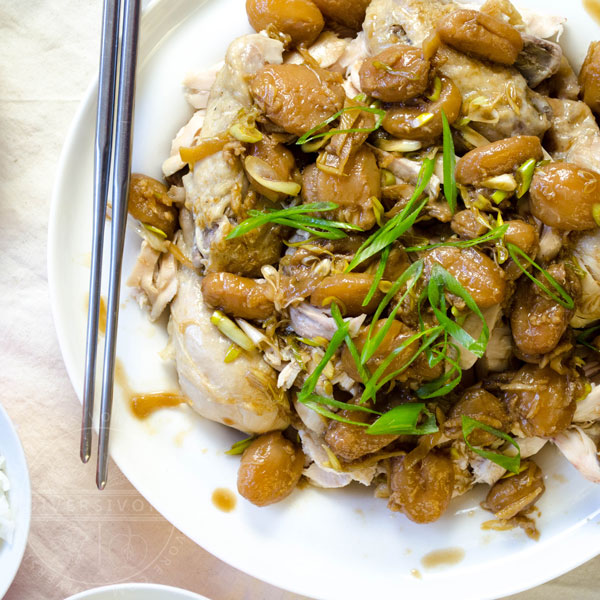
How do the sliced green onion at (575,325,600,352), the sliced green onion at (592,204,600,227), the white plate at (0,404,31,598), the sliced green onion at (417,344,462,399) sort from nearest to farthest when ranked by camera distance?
the sliced green onion at (592,204,600,227), the sliced green onion at (417,344,462,399), the sliced green onion at (575,325,600,352), the white plate at (0,404,31,598)

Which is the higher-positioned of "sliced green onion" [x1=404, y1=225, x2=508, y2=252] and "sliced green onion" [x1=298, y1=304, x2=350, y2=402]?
"sliced green onion" [x1=404, y1=225, x2=508, y2=252]

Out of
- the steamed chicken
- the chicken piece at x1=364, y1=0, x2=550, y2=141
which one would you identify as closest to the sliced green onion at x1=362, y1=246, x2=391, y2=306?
the steamed chicken

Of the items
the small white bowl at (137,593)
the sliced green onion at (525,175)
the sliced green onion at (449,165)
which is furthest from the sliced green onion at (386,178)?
the small white bowl at (137,593)

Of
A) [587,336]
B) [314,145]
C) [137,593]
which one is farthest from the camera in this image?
[137,593]

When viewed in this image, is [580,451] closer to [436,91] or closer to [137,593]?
[436,91]

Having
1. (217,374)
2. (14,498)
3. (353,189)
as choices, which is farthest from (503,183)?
(14,498)

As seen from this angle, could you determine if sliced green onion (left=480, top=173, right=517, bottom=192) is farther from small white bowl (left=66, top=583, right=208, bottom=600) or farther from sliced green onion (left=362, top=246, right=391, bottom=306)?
small white bowl (left=66, top=583, right=208, bottom=600)

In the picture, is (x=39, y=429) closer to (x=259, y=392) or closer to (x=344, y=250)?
(x=259, y=392)

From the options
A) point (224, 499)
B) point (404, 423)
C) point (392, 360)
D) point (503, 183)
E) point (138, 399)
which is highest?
point (503, 183)
